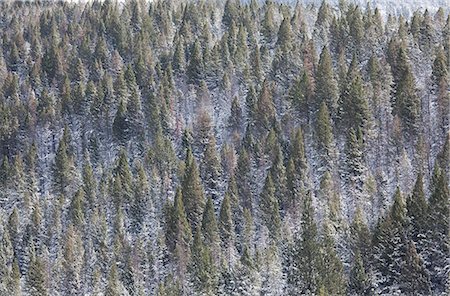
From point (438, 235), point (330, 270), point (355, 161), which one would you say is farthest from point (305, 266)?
point (355, 161)

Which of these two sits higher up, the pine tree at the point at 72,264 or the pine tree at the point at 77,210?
the pine tree at the point at 77,210

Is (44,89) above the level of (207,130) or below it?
above

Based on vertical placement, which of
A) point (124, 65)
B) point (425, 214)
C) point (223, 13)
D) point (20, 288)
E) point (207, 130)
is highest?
point (223, 13)

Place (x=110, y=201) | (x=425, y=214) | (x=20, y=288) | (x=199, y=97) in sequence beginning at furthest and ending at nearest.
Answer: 1. (x=199, y=97)
2. (x=110, y=201)
3. (x=20, y=288)
4. (x=425, y=214)

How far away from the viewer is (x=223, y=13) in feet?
514

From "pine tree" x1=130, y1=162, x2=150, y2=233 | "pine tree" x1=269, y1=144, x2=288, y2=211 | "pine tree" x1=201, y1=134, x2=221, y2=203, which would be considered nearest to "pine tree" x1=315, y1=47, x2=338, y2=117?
"pine tree" x1=269, y1=144, x2=288, y2=211

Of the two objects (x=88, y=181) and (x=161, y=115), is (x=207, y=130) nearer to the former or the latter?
(x=161, y=115)

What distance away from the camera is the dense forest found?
69438mm

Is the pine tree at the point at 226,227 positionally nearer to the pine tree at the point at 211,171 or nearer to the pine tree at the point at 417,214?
the pine tree at the point at 211,171

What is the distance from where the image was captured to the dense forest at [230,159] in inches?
2734

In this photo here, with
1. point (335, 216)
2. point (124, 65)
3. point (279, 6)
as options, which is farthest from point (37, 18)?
point (335, 216)

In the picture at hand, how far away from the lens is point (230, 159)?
96.6 metres

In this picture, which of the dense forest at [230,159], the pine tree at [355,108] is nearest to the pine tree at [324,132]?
the dense forest at [230,159]

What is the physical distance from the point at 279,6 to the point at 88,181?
84748mm
